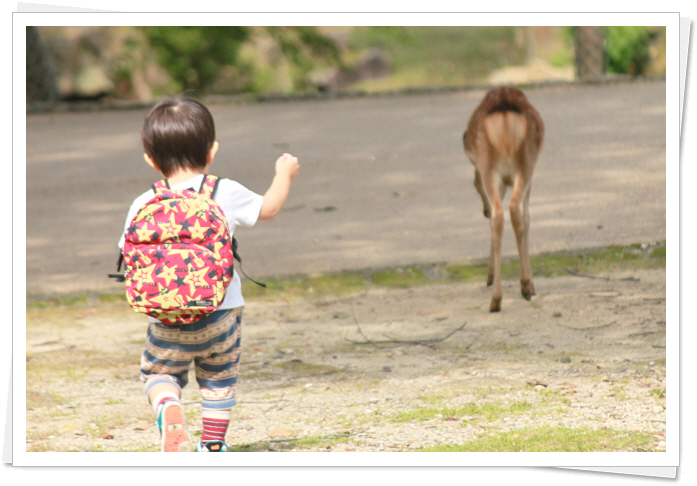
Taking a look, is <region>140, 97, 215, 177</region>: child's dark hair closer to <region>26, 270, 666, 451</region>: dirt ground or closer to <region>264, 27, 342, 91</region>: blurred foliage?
<region>26, 270, 666, 451</region>: dirt ground

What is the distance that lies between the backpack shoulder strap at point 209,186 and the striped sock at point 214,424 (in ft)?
2.61

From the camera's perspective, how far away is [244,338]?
4977 mm

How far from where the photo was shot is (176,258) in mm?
2895

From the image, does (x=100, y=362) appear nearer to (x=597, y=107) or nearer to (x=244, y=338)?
(x=244, y=338)

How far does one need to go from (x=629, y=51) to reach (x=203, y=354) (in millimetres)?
13722

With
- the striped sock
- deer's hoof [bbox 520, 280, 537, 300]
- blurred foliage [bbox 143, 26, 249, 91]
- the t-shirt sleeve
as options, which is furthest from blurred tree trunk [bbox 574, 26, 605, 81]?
the striped sock

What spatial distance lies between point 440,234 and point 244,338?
2.23 m

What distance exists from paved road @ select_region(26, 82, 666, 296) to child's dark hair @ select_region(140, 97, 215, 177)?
3068mm

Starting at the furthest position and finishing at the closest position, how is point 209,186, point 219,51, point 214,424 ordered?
point 219,51 < point 214,424 < point 209,186

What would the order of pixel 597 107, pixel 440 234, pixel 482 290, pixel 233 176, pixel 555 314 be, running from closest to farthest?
pixel 555 314 → pixel 482 290 → pixel 440 234 → pixel 233 176 → pixel 597 107

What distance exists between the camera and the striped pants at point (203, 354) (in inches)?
121

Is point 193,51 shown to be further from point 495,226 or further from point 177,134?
point 177,134

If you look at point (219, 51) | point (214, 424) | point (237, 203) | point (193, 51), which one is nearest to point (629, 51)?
point (219, 51)
